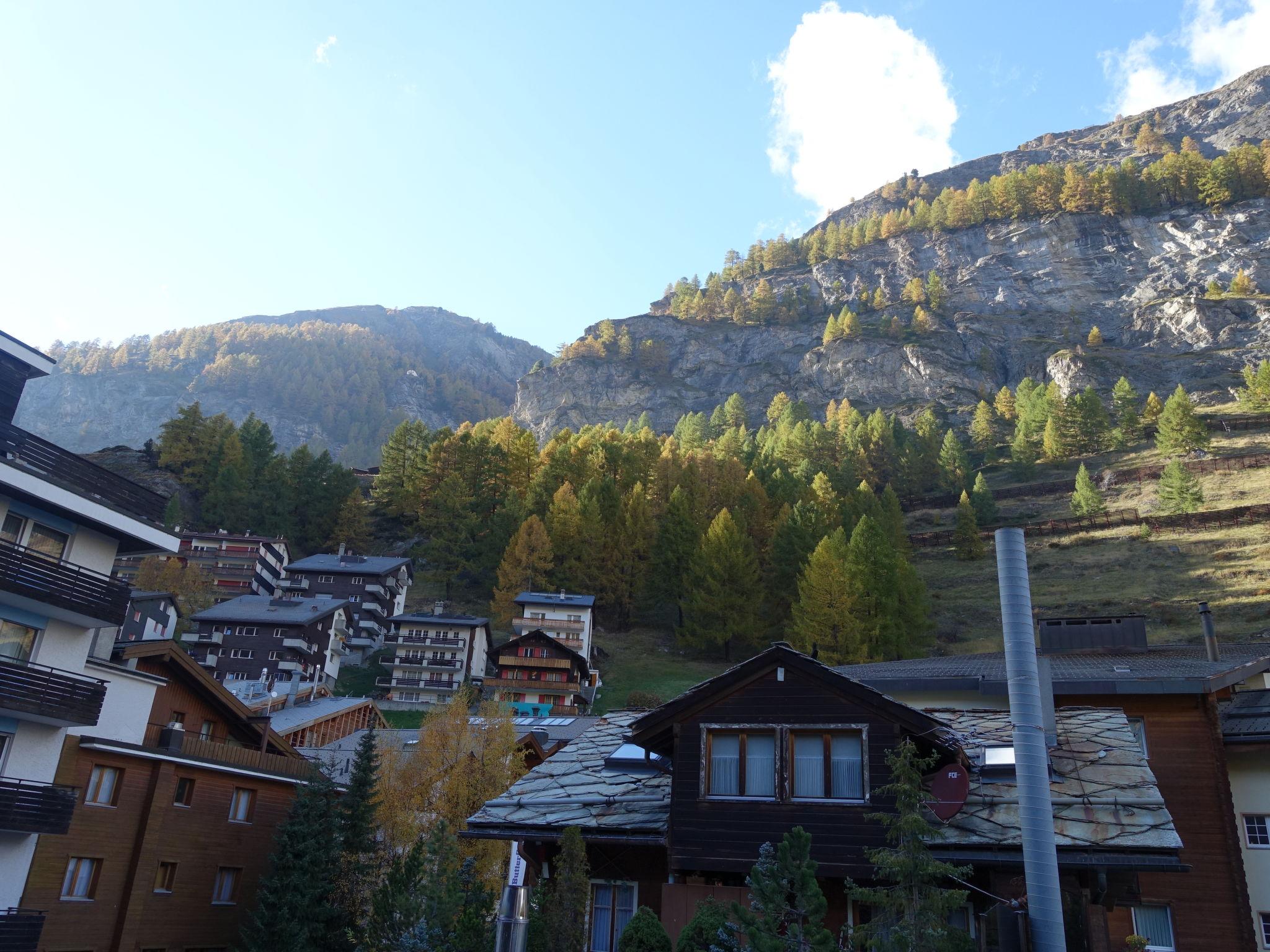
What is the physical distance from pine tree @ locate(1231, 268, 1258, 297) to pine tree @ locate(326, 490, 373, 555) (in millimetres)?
176214

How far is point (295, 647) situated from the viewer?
66.9 meters

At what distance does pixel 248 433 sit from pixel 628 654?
6804 cm

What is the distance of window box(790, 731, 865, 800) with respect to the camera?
1588 cm

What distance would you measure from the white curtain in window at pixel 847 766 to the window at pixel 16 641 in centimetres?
2368

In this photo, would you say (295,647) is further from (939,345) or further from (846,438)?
(939,345)

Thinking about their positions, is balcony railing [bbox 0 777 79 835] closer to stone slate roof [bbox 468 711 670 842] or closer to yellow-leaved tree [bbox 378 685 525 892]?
yellow-leaved tree [bbox 378 685 525 892]

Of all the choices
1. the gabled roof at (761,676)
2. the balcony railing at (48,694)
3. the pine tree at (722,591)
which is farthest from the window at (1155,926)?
the pine tree at (722,591)

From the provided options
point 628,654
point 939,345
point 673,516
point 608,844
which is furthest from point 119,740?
point 939,345

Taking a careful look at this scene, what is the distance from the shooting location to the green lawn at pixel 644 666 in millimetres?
64312

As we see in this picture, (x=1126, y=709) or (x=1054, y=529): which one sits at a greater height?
(x=1054, y=529)

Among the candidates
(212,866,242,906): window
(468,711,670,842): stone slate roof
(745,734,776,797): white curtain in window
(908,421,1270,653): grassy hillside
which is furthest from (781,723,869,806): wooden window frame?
(908,421,1270,653): grassy hillside

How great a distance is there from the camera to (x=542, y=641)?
6694 centimetres

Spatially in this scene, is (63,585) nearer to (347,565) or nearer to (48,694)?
(48,694)

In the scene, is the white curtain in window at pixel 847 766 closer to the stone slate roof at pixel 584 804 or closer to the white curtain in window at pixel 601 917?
the stone slate roof at pixel 584 804
